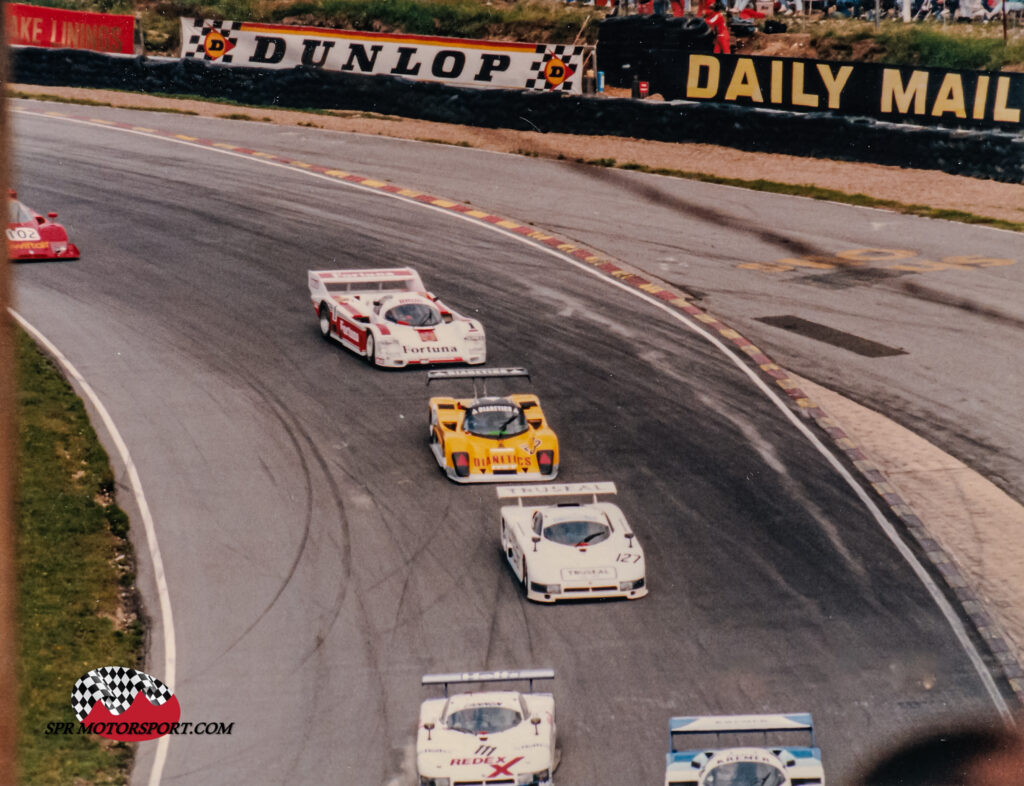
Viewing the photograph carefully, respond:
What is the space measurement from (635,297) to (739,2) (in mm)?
25781

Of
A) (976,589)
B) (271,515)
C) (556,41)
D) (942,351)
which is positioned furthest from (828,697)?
(556,41)

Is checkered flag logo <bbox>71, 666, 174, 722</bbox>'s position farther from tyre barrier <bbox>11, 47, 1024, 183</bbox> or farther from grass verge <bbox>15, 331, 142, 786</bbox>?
tyre barrier <bbox>11, 47, 1024, 183</bbox>

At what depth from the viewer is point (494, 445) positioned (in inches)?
896

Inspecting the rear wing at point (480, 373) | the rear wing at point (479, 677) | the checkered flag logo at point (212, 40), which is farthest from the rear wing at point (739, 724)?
the checkered flag logo at point (212, 40)

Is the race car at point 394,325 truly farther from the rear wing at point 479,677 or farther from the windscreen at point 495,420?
the rear wing at point 479,677

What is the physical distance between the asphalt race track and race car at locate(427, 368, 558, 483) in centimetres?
46

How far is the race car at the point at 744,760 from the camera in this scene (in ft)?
48.4

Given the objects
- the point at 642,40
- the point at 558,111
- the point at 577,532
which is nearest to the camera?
the point at 577,532

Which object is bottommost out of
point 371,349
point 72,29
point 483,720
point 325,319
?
point 483,720

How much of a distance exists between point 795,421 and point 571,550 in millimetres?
7321

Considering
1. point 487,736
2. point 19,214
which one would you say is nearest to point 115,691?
point 487,736

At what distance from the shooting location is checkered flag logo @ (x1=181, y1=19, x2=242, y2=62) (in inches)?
1848

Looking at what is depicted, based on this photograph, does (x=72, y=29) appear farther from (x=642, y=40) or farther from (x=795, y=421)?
(x=795, y=421)

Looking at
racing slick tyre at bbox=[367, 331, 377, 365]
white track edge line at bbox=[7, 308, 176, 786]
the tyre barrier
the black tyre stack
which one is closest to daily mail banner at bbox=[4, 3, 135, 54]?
the tyre barrier
